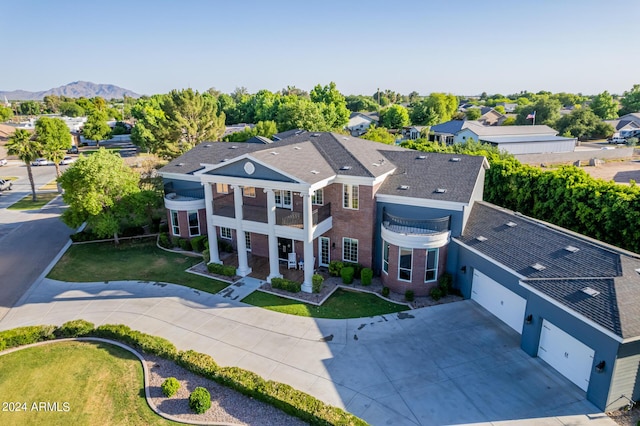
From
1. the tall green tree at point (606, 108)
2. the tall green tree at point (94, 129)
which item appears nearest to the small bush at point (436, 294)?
→ the tall green tree at point (94, 129)

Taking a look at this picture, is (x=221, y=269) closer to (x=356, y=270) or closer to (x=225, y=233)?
(x=225, y=233)

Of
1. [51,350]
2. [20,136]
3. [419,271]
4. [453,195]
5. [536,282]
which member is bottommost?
[51,350]

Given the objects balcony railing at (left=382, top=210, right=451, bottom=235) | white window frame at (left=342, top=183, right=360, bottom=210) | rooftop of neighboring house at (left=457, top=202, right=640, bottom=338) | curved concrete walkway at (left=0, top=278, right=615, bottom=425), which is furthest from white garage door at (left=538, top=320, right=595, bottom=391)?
white window frame at (left=342, top=183, right=360, bottom=210)

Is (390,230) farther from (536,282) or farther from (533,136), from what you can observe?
(533,136)

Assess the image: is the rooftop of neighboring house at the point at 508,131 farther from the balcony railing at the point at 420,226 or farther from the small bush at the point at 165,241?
the small bush at the point at 165,241

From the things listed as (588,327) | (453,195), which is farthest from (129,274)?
(588,327)

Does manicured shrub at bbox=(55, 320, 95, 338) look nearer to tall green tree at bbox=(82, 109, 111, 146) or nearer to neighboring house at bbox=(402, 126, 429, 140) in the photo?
neighboring house at bbox=(402, 126, 429, 140)
